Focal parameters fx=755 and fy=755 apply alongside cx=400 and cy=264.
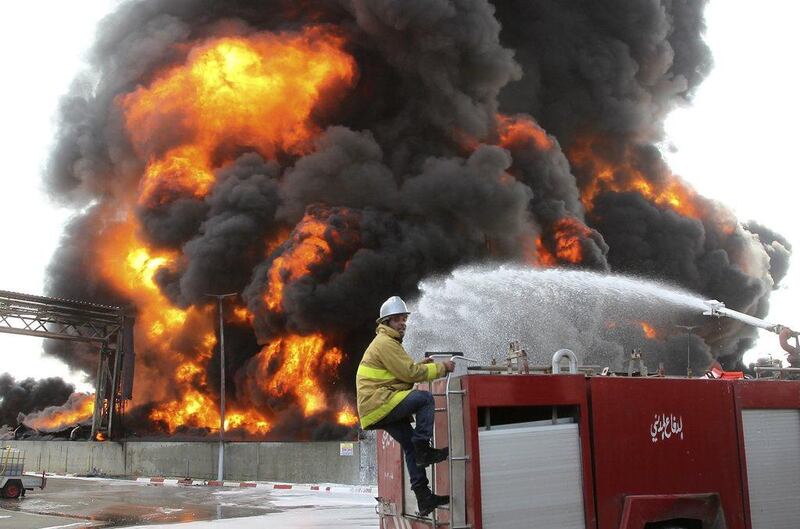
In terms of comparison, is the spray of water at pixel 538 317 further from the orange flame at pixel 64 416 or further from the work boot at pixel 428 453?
the orange flame at pixel 64 416

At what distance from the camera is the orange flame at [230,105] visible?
1437 inches

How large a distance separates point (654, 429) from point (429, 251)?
1048 inches

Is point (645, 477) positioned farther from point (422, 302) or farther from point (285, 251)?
point (285, 251)

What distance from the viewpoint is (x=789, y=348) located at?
7.89 metres

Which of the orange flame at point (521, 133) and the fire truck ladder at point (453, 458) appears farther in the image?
the orange flame at point (521, 133)

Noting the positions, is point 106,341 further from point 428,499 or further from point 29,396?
point 428,499

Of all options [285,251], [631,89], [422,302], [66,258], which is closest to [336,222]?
[285,251]

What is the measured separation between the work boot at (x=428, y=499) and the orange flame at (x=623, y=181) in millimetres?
41058

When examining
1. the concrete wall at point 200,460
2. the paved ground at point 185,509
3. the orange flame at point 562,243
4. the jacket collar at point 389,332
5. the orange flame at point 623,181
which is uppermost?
the orange flame at point 623,181

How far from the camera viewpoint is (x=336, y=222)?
32.4 m

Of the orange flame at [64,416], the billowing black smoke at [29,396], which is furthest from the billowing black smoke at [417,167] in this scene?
the billowing black smoke at [29,396]

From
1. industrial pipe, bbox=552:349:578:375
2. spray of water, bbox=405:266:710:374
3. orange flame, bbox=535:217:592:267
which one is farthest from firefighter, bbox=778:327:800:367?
orange flame, bbox=535:217:592:267

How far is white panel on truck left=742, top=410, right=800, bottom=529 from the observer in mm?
5797

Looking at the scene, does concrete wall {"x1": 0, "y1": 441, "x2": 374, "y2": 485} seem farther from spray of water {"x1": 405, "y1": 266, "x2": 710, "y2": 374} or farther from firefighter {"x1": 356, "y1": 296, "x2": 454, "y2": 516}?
firefighter {"x1": 356, "y1": 296, "x2": 454, "y2": 516}
